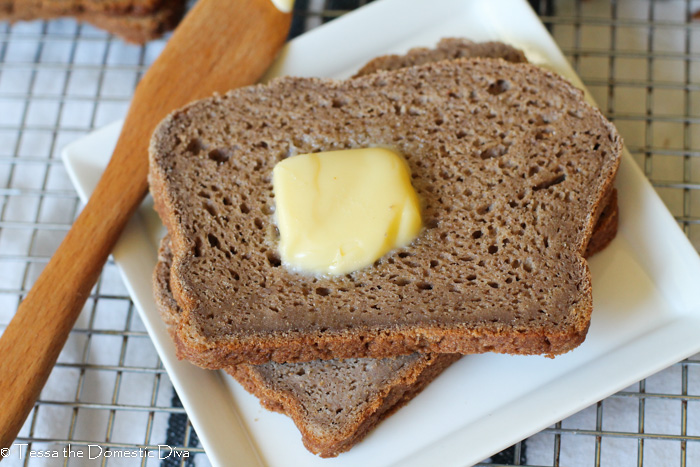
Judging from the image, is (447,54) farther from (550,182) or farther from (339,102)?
(550,182)

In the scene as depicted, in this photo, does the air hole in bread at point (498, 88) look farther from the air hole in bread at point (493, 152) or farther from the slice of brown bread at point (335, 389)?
the slice of brown bread at point (335, 389)

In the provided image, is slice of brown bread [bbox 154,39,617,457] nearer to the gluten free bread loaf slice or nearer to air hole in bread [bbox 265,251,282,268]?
the gluten free bread loaf slice

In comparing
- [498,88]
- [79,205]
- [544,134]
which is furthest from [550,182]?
[79,205]

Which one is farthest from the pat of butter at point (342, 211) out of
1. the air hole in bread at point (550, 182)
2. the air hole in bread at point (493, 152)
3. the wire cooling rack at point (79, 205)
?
the wire cooling rack at point (79, 205)

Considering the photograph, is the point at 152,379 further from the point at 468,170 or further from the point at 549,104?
the point at 549,104

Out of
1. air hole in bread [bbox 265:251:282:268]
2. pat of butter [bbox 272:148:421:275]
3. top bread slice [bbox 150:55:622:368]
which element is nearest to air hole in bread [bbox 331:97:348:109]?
top bread slice [bbox 150:55:622:368]

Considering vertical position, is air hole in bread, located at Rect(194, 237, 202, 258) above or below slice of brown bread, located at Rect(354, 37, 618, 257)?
below
